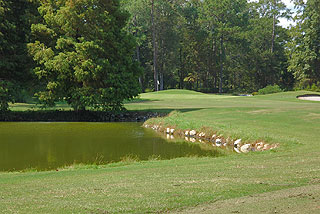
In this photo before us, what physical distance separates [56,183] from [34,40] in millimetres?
26536

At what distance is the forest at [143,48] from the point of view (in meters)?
30.8

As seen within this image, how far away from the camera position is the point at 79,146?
19.3m

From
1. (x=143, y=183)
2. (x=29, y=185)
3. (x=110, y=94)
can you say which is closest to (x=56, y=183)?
(x=29, y=185)

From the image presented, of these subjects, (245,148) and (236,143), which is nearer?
(245,148)

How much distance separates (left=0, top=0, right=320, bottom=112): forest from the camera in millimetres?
30828

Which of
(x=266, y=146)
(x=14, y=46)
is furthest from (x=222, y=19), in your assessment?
(x=266, y=146)

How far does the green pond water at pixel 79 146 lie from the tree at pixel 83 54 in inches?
190

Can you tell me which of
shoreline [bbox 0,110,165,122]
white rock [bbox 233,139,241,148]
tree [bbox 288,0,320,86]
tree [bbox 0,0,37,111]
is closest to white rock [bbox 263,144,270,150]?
white rock [bbox 233,139,241,148]

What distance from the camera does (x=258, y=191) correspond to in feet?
25.2

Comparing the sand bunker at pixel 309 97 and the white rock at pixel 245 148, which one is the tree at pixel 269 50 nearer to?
the sand bunker at pixel 309 97

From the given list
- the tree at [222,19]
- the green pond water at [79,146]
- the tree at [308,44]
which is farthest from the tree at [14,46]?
the tree at [308,44]

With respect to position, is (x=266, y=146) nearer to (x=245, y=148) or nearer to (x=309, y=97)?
(x=245, y=148)

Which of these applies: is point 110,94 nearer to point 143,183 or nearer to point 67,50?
point 67,50

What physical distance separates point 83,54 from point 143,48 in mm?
48777
